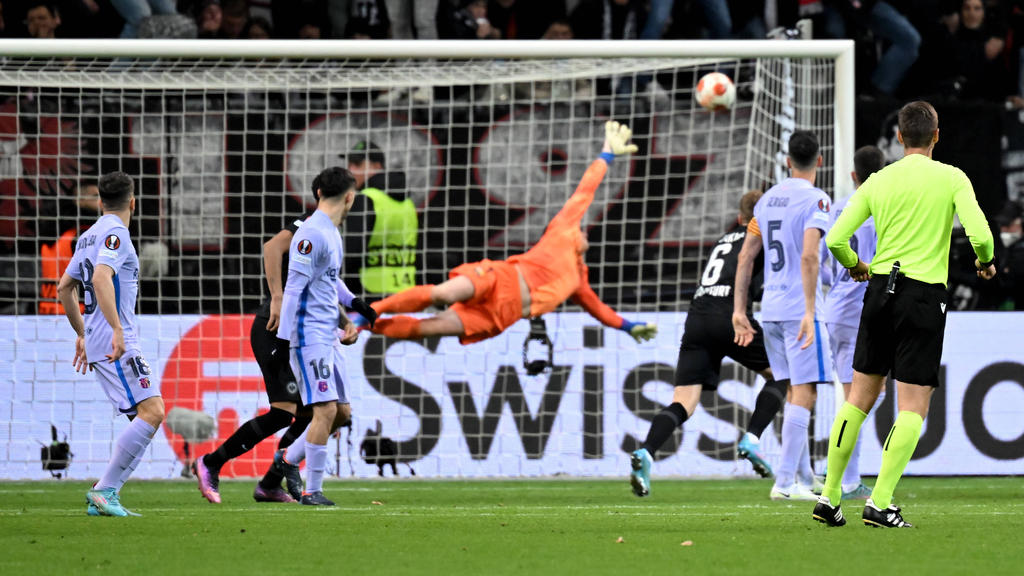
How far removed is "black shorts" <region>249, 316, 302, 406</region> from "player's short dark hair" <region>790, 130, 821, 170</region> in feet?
10.8

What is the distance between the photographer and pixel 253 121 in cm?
1220

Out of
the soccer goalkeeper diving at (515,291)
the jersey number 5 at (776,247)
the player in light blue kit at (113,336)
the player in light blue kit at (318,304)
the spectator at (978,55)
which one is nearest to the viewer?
the player in light blue kit at (113,336)

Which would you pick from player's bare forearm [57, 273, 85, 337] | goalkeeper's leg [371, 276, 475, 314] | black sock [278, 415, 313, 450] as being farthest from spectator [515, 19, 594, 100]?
player's bare forearm [57, 273, 85, 337]

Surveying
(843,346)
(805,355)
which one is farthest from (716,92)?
(805,355)

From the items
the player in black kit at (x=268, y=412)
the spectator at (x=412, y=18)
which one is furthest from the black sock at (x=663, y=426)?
the spectator at (x=412, y=18)

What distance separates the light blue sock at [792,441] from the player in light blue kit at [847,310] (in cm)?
31

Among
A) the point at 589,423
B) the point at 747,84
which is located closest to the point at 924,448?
the point at 589,423

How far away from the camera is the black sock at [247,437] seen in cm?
875

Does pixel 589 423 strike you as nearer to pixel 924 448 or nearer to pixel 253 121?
pixel 924 448

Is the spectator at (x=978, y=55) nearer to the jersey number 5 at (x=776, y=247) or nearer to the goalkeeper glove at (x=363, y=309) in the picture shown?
the jersey number 5 at (x=776, y=247)

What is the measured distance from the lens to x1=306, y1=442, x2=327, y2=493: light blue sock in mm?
8289

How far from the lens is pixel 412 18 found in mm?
14148

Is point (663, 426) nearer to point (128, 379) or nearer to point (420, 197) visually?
point (128, 379)

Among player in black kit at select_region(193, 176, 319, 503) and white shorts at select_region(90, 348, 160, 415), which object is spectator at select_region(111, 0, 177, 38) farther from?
white shorts at select_region(90, 348, 160, 415)
